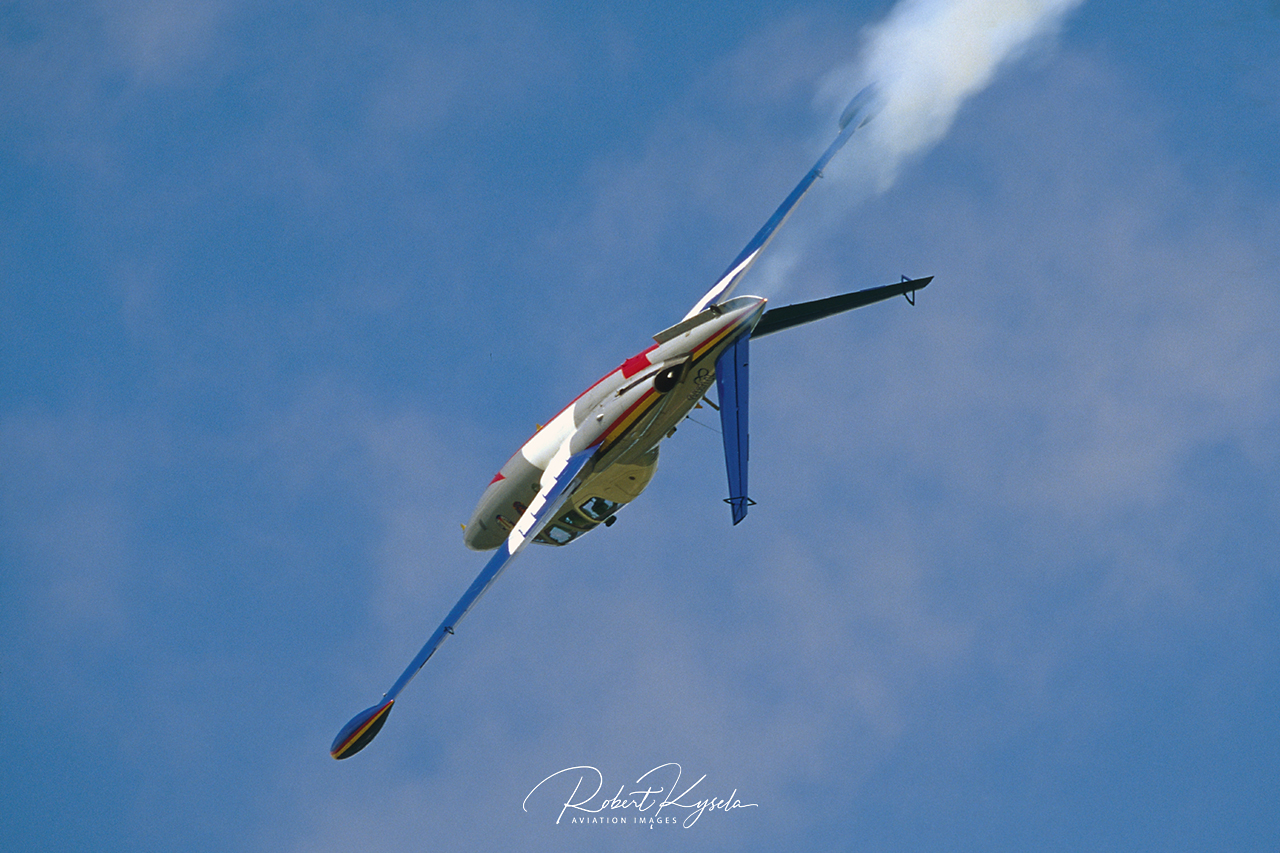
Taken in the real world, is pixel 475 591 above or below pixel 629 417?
below

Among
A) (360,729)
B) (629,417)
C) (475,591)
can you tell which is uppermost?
(629,417)

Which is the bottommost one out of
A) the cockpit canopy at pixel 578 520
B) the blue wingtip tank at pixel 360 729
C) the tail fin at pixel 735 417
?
the blue wingtip tank at pixel 360 729

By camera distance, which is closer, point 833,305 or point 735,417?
point 735,417

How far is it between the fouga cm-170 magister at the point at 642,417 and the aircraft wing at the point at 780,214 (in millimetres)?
33

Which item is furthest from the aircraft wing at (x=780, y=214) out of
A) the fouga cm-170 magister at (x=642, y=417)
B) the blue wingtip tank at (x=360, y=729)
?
the blue wingtip tank at (x=360, y=729)

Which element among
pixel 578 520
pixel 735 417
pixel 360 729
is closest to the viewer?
pixel 735 417

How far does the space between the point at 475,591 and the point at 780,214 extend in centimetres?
1551

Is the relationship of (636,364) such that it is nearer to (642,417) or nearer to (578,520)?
(642,417)

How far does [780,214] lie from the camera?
145 feet

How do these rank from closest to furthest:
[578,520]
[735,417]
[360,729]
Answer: [735,417] → [360,729] → [578,520]

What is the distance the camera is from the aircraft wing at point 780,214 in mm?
42188

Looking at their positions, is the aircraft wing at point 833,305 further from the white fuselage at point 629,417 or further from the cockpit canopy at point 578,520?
the cockpit canopy at point 578,520

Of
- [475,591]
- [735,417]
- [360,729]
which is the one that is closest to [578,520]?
[475,591]

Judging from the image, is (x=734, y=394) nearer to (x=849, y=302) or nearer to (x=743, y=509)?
(x=743, y=509)
